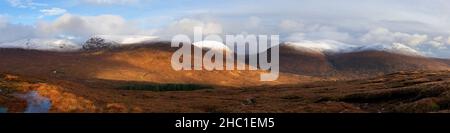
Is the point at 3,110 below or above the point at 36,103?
below

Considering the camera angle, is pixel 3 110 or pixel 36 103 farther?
pixel 36 103

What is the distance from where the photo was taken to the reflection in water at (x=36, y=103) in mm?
77488

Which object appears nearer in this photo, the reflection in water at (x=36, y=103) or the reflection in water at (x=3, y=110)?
the reflection in water at (x=3, y=110)

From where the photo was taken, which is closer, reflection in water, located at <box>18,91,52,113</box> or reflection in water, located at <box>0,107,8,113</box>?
reflection in water, located at <box>0,107,8,113</box>

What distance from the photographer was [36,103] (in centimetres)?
8519

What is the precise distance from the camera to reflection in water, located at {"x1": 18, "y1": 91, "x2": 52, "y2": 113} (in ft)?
254

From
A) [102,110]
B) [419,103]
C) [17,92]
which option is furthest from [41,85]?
[419,103]
